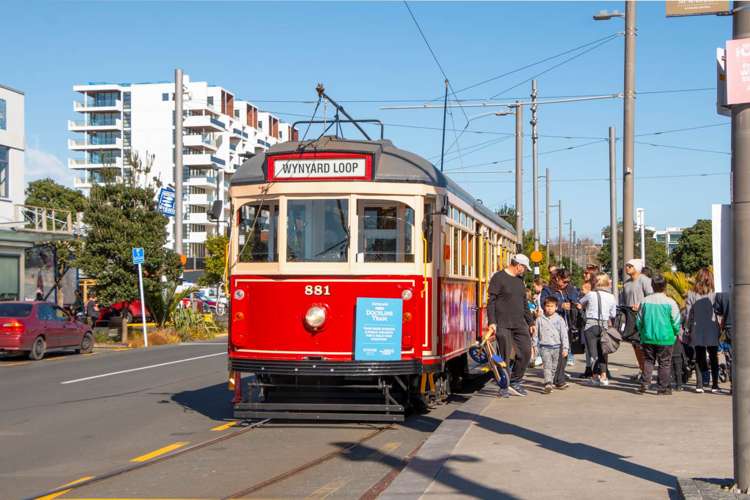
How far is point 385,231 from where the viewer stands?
11.6 meters

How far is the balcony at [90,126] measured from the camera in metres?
117

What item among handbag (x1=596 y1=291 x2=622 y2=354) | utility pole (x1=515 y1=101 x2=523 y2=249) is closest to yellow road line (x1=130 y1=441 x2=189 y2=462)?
handbag (x1=596 y1=291 x2=622 y2=354)

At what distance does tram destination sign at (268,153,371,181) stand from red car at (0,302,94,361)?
1498cm

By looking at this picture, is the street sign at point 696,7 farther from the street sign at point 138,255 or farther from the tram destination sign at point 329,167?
the street sign at point 138,255

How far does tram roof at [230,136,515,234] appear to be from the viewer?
11.6 meters

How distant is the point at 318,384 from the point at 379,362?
90 centimetres

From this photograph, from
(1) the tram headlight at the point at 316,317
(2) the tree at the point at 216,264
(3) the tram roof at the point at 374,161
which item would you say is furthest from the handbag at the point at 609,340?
(2) the tree at the point at 216,264

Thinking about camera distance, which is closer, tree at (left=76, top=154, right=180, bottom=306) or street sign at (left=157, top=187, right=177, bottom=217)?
tree at (left=76, top=154, right=180, bottom=306)

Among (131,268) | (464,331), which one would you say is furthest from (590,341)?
(131,268)

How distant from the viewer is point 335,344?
11.4m

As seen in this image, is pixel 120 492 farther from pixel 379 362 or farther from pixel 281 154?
pixel 281 154

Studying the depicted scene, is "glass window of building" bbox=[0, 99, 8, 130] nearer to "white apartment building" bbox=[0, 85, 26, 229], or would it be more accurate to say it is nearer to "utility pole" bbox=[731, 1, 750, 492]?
"white apartment building" bbox=[0, 85, 26, 229]

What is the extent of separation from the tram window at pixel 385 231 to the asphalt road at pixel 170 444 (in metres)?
1.98

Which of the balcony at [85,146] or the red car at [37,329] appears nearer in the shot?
the red car at [37,329]
